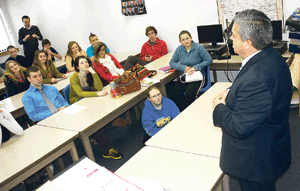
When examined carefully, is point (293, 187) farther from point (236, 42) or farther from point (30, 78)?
point (30, 78)

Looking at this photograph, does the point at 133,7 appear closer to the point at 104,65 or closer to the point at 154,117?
the point at 104,65

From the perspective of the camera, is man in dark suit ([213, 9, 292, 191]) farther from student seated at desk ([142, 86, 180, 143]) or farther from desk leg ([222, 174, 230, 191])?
student seated at desk ([142, 86, 180, 143])

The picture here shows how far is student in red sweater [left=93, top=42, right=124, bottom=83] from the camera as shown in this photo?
3809 mm

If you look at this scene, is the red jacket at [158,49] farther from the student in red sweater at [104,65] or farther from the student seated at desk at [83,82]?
the student seated at desk at [83,82]

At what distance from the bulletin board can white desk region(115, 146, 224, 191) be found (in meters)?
3.09

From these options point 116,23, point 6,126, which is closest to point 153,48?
point 116,23

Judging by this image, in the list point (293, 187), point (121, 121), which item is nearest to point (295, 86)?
point (293, 187)

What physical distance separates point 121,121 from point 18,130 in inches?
70.7

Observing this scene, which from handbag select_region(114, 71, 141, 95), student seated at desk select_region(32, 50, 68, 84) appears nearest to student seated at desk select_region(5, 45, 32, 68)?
student seated at desk select_region(32, 50, 68, 84)

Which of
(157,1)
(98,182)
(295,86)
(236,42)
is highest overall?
(157,1)

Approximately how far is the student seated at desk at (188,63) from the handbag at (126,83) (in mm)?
771

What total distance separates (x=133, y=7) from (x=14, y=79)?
2672 millimetres

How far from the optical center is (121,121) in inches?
159

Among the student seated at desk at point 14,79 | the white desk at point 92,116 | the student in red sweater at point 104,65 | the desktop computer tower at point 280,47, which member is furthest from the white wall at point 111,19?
the student seated at desk at point 14,79
